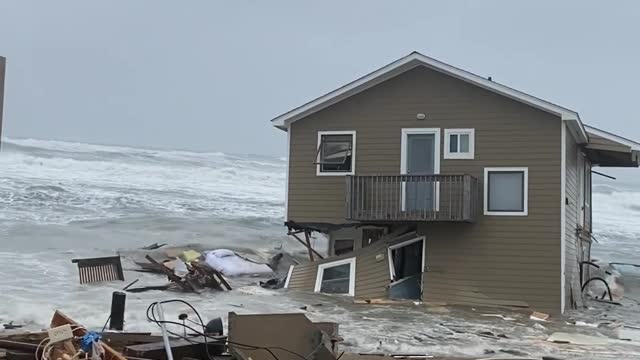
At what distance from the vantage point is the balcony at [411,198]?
16953 mm

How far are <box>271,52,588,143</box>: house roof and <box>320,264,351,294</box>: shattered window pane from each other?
4.00m

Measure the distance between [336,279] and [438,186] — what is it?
357 centimetres

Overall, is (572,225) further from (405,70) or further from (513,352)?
(513,352)

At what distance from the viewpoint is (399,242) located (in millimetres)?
17984

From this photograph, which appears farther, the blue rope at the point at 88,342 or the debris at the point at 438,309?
the debris at the point at 438,309

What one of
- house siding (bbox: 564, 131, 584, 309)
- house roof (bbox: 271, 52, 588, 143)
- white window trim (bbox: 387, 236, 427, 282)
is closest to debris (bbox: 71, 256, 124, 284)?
house roof (bbox: 271, 52, 588, 143)

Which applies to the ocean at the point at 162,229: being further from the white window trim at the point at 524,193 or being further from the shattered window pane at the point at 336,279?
the white window trim at the point at 524,193

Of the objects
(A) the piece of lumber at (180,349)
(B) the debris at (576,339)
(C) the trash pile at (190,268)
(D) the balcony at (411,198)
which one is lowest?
(B) the debris at (576,339)

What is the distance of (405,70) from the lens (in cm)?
1848

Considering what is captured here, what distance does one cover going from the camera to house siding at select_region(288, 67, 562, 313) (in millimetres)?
17109

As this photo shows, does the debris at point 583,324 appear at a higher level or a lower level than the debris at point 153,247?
lower

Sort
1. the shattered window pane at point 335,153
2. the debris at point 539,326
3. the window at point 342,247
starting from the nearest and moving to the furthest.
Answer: the debris at point 539,326 → the shattered window pane at point 335,153 → the window at point 342,247

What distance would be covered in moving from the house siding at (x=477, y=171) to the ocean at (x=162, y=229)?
1.31 metres

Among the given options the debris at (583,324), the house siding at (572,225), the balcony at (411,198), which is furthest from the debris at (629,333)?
the balcony at (411,198)
